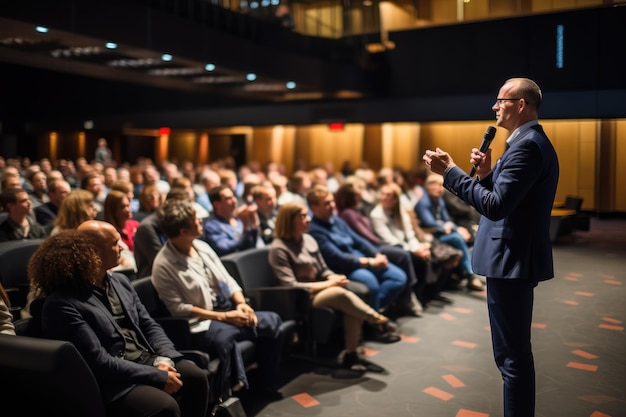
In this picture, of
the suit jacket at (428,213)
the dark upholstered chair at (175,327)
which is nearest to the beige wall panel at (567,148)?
the dark upholstered chair at (175,327)

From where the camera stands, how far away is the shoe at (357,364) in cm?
428

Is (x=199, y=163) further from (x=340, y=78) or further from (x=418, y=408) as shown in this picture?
(x=418, y=408)

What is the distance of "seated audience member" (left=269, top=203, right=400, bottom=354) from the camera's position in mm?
4367

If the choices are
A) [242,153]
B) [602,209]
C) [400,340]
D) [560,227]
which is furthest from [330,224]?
[242,153]

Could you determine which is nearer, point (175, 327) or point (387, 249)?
point (175, 327)

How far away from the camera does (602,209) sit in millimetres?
3621

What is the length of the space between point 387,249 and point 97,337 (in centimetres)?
346

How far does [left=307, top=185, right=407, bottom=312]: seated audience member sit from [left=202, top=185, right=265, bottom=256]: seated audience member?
0.51 metres

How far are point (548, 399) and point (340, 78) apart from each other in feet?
32.3

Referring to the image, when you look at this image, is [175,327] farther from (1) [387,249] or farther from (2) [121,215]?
(1) [387,249]

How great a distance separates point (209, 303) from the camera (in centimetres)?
371

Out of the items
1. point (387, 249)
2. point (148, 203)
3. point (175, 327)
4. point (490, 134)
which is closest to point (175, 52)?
point (148, 203)

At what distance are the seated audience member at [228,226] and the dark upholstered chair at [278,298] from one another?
1.72 feet

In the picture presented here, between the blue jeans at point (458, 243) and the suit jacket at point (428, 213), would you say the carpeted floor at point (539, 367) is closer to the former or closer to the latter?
the blue jeans at point (458, 243)
